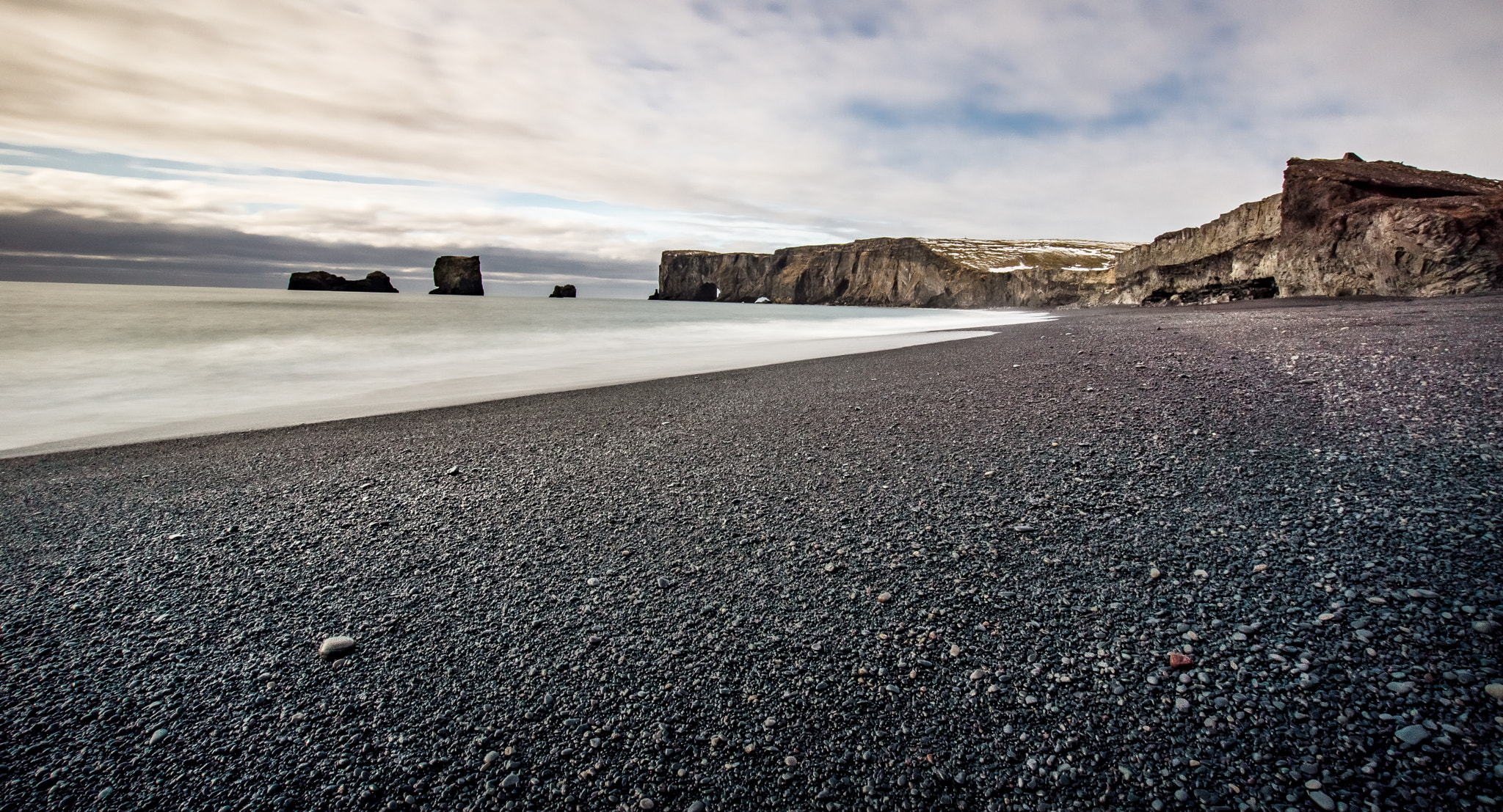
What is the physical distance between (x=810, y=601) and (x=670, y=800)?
1.02 meters

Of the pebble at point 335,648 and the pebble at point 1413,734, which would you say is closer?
the pebble at point 1413,734

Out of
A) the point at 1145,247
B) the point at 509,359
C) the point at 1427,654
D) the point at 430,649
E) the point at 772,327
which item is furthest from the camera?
the point at 1145,247

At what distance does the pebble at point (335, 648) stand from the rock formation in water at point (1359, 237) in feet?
67.5

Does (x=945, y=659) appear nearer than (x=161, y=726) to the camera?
No

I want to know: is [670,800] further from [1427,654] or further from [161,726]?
[1427,654]

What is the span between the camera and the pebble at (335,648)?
2238 millimetres

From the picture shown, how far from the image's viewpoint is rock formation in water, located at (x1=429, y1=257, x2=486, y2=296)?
10619cm

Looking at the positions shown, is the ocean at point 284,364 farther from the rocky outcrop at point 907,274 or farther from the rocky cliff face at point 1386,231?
the rocky outcrop at point 907,274

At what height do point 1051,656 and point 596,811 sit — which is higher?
point 1051,656

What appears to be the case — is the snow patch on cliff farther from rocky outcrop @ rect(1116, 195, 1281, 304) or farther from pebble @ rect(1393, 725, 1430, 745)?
pebble @ rect(1393, 725, 1430, 745)

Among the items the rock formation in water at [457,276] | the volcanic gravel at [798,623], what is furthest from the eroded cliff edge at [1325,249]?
the rock formation in water at [457,276]

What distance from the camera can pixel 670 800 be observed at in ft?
5.29

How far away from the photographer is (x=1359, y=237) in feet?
53.8

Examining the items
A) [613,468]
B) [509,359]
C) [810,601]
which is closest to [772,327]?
[509,359]
